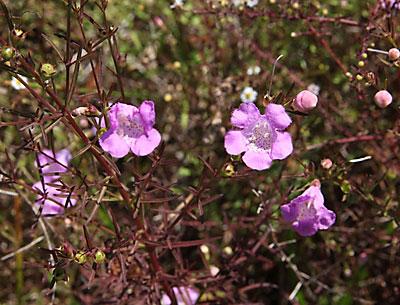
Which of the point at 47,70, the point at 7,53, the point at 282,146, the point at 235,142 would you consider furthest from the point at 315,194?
the point at 7,53

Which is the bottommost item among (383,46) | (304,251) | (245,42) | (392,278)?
(392,278)

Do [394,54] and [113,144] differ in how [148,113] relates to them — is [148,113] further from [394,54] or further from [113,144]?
[394,54]

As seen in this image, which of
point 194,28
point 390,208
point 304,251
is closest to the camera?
point 390,208

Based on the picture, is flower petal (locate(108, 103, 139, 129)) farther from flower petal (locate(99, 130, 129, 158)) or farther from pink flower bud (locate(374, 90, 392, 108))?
→ pink flower bud (locate(374, 90, 392, 108))

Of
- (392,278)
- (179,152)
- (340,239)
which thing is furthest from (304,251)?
(179,152)

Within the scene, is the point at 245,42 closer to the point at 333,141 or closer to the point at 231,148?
the point at 333,141

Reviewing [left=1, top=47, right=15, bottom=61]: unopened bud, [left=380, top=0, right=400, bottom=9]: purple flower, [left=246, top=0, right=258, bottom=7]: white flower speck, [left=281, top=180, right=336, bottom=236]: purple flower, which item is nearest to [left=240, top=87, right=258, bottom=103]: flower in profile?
[left=246, top=0, right=258, bottom=7]: white flower speck
